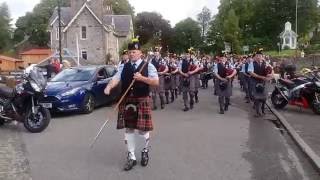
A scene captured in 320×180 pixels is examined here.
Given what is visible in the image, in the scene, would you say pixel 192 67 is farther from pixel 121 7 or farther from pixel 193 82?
pixel 121 7

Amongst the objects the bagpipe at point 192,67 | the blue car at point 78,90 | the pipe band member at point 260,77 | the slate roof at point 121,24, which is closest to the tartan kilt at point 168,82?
the bagpipe at point 192,67

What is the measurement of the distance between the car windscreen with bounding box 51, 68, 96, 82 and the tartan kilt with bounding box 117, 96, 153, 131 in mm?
8723

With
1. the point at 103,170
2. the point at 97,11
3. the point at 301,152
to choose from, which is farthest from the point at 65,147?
the point at 97,11

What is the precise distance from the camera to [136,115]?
28.7 feet

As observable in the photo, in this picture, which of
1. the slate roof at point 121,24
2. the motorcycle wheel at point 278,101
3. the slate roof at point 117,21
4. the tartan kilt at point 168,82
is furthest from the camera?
the slate roof at point 121,24

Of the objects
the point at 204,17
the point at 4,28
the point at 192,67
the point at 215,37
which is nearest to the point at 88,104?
the point at 192,67

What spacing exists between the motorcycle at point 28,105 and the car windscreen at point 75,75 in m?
4.23

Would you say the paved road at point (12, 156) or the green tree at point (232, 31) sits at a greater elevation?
the green tree at point (232, 31)

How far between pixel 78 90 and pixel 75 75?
4.87 ft

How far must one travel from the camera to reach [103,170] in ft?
27.8

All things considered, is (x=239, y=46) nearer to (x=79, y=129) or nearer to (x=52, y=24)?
(x=52, y=24)

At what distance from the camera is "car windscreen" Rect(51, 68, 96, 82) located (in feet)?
57.4

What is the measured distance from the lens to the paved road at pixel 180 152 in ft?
27.2

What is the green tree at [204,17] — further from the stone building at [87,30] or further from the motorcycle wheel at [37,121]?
the motorcycle wheel at [37,121]
